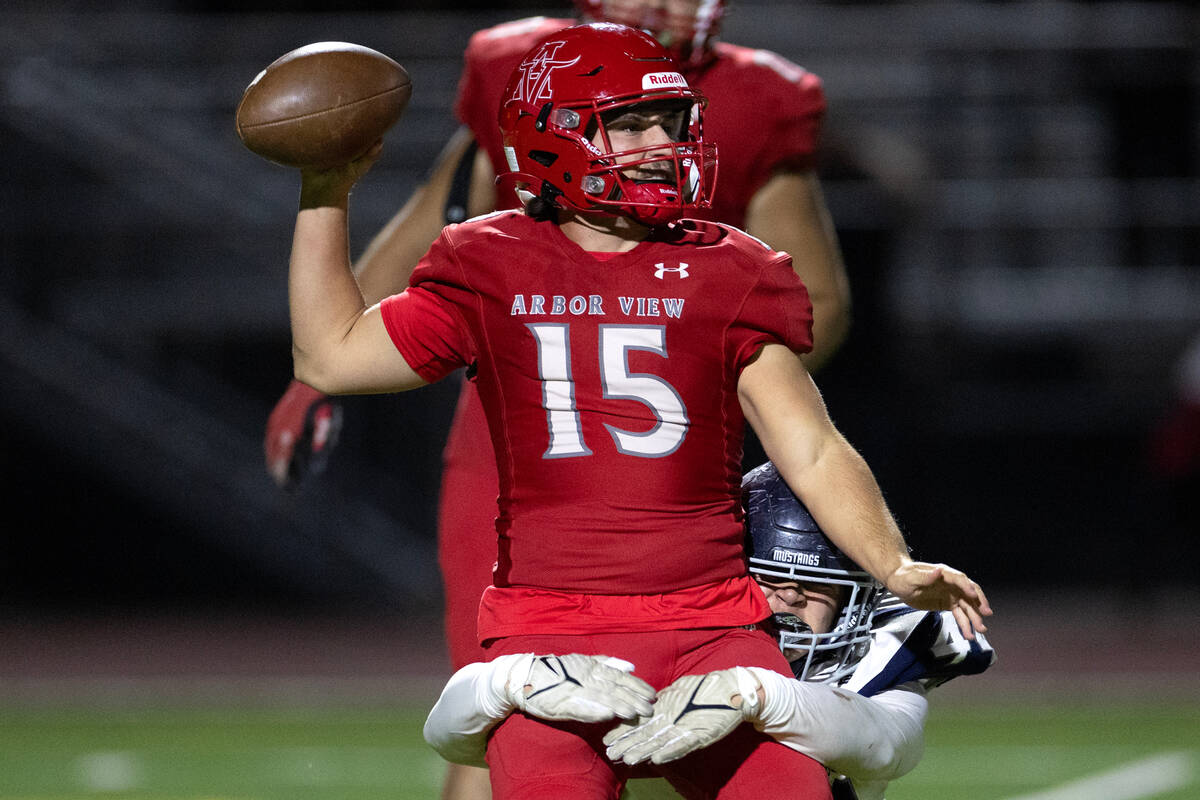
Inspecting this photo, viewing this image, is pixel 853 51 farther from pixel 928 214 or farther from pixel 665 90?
pixel 665 90

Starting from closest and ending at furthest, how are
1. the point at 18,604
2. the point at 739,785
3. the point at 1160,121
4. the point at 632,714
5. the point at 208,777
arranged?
the point at 632,714, the point at 739,785, the point at 208,777, the point at 18,604, the point at 1160,121

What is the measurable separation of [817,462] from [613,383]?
0.30 metres

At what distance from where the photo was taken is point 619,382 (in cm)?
228

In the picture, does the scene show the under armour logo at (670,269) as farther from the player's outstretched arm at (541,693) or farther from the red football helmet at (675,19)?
the red football helmet at (675,19)

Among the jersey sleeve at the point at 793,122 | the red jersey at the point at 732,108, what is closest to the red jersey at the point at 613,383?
the red jersey at the point at 732,108

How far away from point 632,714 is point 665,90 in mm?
834

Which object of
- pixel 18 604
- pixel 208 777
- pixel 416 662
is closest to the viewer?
pixel 208 777

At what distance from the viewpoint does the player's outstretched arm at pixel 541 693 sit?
6.84 feet

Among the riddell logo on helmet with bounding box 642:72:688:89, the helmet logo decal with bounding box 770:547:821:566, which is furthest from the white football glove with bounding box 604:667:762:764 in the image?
the riddell logo on helmet with bounding box 642:72:688:89

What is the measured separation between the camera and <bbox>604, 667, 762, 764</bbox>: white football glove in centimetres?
210

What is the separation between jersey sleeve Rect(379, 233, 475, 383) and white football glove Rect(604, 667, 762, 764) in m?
0.56

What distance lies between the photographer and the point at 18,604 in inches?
307

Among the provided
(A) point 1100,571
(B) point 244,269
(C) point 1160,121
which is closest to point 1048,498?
(A) point 1100,571

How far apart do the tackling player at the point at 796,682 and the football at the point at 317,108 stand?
2.45 feet
